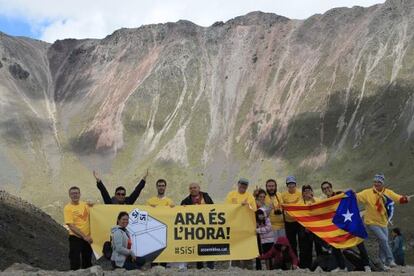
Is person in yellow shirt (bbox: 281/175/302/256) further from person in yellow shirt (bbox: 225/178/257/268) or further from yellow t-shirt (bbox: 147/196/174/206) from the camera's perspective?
yellow t-shirt (bbox: 147/196/174/206)

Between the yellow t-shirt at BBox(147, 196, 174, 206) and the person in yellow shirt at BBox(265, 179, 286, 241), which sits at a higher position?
the yellow t-shirt at BBox(147, 196, 174, 206)

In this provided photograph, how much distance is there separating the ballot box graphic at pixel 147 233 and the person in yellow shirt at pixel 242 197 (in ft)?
6.62

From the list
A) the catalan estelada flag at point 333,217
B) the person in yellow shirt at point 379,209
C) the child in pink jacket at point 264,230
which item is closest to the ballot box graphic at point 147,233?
the child in pink jacket at point 264,230

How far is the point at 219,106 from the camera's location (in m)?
119

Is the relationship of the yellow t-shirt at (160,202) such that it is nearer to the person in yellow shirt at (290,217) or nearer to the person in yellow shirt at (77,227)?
the person in yellow shirt at (77,227)

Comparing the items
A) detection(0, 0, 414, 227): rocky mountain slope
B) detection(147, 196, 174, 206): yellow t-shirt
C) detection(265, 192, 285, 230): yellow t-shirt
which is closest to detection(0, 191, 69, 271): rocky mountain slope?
detection(147, 196, 174, 206): yellow t-shirt

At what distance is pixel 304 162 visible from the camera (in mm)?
96250

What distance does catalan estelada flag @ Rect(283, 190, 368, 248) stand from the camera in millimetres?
15148

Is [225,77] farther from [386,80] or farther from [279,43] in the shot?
[386,80]

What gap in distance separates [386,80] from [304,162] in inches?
779

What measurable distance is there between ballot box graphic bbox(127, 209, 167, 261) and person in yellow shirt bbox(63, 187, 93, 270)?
1.20 m

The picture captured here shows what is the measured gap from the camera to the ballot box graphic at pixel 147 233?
50.8 ft

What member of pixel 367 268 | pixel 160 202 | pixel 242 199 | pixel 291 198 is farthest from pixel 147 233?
pixel 367 268

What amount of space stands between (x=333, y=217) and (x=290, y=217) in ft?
3.70
